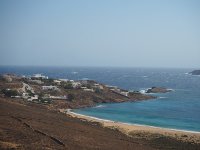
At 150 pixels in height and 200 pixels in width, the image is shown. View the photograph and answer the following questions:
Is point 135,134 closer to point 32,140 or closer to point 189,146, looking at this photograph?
point 189,146

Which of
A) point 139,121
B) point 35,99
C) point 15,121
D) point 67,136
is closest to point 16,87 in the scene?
point 35,99

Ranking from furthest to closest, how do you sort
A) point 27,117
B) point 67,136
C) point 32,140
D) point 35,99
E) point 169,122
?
point 35,99
point 169,122
point 27,117
point 67,136
point 32,140

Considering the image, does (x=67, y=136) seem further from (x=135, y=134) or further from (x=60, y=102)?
(x=60, y=102)

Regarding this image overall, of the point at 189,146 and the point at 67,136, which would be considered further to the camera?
the point at 189,146

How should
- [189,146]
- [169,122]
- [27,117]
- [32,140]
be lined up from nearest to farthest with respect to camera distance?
[32,140] → [189,146] → [27,117] → [169,122]

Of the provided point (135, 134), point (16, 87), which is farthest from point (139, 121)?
point (16, 87)

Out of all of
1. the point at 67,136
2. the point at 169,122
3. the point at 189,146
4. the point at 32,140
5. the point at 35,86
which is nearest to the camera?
the point at 32,140
